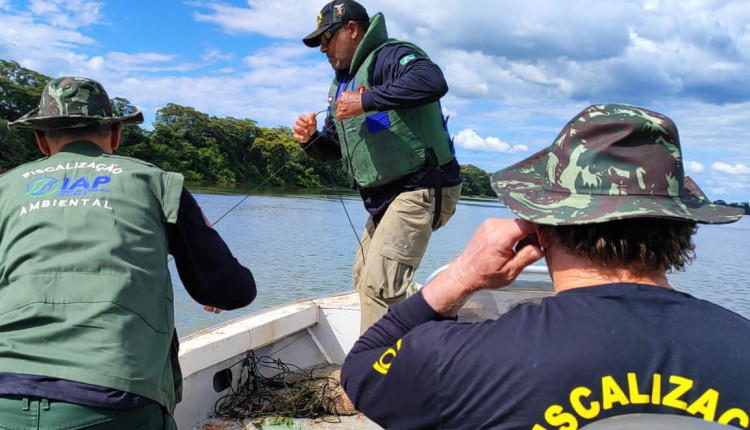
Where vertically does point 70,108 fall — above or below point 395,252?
above

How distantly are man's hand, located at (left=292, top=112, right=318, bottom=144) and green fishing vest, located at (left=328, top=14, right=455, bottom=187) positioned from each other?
1.11ft

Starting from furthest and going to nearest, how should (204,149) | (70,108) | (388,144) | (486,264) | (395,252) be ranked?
(204,149) → (388,144) → (395,252) → (70,108) → (486,264)

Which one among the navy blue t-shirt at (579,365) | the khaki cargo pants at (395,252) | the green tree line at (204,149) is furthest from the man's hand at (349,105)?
the green tree line at (204,149)

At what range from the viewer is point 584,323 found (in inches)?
40.8

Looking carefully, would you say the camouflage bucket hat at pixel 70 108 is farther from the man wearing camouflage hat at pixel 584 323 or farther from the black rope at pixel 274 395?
the black rope at pixel 274 395

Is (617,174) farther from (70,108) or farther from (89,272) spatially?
(70,108)

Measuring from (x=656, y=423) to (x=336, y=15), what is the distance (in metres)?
3.03

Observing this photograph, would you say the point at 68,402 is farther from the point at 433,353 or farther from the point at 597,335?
the point at 597,335

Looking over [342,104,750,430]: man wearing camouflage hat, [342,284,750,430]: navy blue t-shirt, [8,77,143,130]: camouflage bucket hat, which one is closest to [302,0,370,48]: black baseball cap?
[8,77,143,130]: camouflage bucket hat

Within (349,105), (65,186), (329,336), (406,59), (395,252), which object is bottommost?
(329,336)

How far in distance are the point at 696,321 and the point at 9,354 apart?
1.66 metres

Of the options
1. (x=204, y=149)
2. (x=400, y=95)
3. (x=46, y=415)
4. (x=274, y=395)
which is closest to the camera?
(x=46, y=415)

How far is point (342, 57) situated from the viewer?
11.9 ft

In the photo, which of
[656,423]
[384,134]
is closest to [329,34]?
[384,134]
